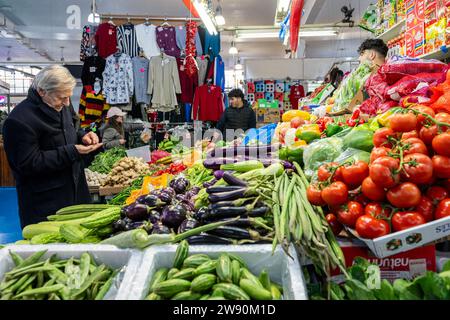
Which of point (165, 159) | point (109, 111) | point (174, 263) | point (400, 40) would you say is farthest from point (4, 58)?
point (174, 263)

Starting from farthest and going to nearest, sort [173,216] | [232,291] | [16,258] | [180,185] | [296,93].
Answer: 1. [296,93]
2. [180,185]
3. [173,216]
4. [16,258]
5. [232,291]

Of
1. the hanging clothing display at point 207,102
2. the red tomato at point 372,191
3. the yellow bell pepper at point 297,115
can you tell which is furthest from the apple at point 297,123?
the hanging clothing display at point 207,102

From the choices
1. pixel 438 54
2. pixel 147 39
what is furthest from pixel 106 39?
pixel 438 54

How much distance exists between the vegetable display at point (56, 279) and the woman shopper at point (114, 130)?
5441 millimetres

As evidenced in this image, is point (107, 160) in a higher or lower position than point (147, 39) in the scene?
lower

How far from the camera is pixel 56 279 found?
150cm

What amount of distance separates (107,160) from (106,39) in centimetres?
320

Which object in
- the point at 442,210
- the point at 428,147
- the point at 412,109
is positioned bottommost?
the point at 442,210

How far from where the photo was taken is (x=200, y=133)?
27.7 ft

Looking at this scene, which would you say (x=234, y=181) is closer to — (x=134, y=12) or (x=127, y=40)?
(x=127, y=40)
